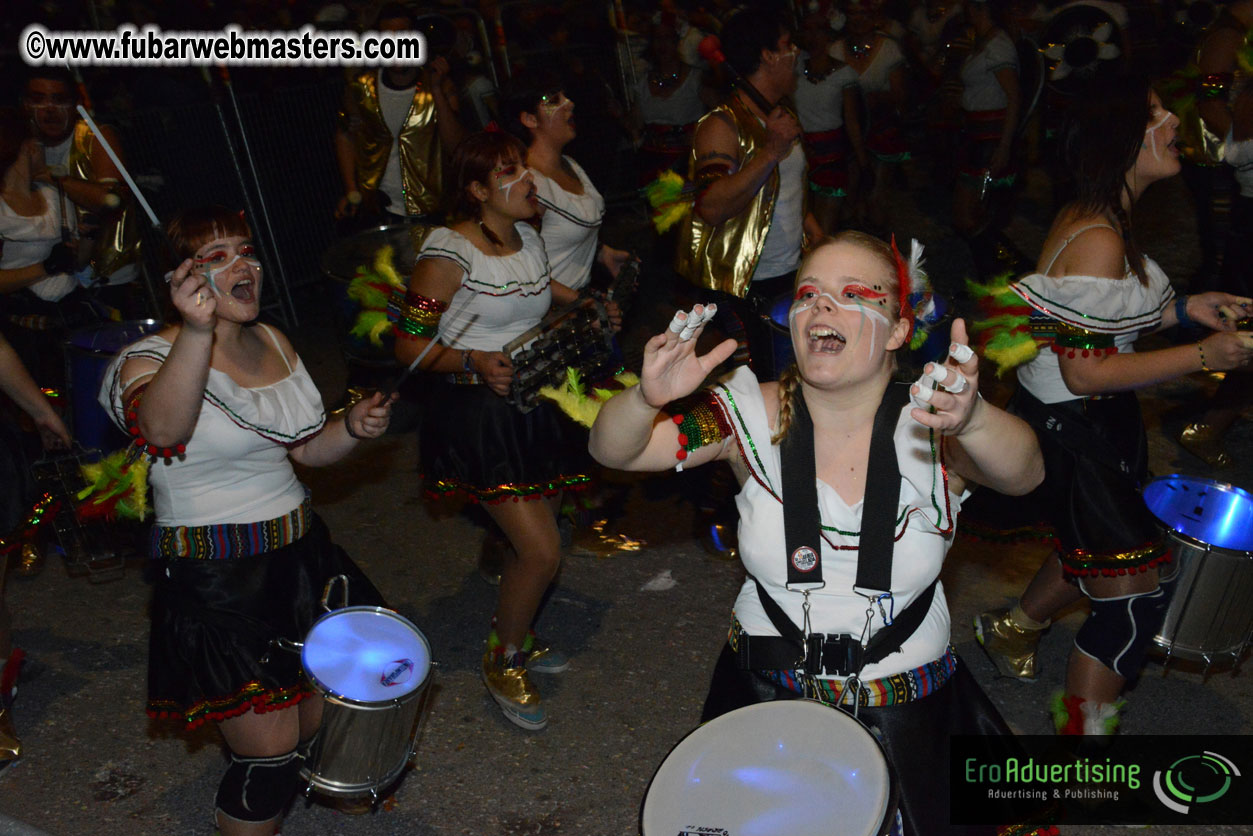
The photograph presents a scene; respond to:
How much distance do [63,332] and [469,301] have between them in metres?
2.70

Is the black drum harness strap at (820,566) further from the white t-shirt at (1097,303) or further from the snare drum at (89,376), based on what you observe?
the snare drum at (89,376)

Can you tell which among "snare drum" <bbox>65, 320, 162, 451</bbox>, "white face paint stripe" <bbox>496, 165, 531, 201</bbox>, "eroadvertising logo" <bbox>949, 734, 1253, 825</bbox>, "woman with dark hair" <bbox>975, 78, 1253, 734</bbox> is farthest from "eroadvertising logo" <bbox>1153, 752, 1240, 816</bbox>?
"snare drum" <bbox>65, 320, 162, 451</bbox>

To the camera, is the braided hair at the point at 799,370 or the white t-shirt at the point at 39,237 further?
the white t-shirt at the point at 39,237

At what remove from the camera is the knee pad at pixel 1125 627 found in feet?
11.3

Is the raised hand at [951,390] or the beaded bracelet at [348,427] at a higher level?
the raised hand at [951,390]

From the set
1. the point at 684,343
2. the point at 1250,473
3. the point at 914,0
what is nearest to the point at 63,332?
the point at 684,343

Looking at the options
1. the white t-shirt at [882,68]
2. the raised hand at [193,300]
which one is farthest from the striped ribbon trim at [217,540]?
the white t-shirt at [882,68]

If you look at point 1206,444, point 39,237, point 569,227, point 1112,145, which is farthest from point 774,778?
point 39,237

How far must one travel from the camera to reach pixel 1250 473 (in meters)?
5.68

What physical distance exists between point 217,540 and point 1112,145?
2814 mm

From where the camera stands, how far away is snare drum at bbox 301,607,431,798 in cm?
301

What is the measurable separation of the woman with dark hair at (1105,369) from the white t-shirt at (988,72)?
5299mm

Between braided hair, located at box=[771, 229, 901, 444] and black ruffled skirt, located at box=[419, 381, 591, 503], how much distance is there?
1591 mm

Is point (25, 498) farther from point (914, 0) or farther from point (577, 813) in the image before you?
point (914, 0)
